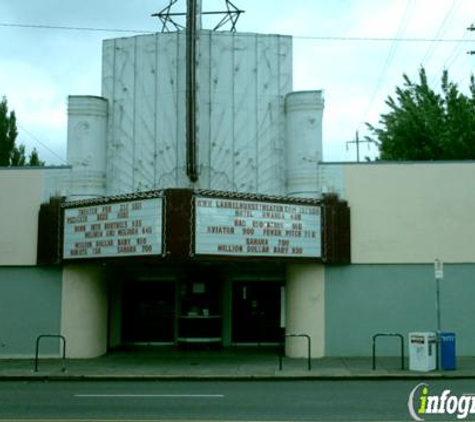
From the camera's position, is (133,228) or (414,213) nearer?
(133,228)

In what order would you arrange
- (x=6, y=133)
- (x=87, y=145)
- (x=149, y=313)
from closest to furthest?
(x=87, y=145), (x=149, y=313), (x=6, y=133)

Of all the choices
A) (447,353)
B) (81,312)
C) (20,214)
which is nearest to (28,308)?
(81,312)

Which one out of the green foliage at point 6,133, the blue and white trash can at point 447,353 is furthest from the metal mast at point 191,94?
the green foliage at point 6,133

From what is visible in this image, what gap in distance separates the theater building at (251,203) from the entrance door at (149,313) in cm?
222

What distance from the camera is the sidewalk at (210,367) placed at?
1814 centimetres

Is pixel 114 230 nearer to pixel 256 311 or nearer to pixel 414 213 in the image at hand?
pixel 256 311

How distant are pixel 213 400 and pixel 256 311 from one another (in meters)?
12.6

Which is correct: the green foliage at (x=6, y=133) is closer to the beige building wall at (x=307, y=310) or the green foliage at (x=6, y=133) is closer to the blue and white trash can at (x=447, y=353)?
the beige building wall at (x=307, y=310)

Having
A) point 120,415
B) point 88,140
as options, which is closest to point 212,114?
point 88,140

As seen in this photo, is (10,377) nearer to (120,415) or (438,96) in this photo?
(120,415)

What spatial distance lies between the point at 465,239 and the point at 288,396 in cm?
1046

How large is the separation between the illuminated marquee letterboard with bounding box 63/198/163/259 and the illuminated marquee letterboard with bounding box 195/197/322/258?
4.02 feet

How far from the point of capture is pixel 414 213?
891 inches

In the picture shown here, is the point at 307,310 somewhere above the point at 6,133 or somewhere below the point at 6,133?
below
